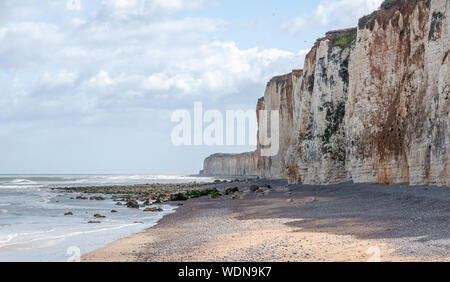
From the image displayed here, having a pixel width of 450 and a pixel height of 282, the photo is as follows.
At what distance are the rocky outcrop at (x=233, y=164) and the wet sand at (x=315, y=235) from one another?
89.9m

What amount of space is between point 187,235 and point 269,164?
52.1 meters

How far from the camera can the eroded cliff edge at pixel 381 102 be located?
21469 mm

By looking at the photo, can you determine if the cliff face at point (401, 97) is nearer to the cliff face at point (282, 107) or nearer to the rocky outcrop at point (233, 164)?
the cliff face at point (282, 107)

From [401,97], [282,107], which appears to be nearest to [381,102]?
Answer: [401,97]

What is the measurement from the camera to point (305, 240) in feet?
38.6

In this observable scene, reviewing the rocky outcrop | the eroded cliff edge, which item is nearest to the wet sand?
the eroded cliff edge

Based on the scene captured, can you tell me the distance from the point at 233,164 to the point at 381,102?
125 metres

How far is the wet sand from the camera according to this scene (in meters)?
9.71

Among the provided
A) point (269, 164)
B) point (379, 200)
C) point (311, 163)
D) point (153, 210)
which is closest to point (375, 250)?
point (379, 200)

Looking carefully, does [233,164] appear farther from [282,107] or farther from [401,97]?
[401,97]

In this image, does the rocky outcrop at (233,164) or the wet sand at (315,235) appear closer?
the wet sand at (315,235)

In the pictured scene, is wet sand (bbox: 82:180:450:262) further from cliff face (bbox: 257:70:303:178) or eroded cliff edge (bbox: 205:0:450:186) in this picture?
cliff face (bbox: 257:70:303:178)

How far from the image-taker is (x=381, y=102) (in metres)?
28.4

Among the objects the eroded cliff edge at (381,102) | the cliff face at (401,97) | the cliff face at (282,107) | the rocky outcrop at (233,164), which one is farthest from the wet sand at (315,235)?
the rocky outcrop at (233,164)
